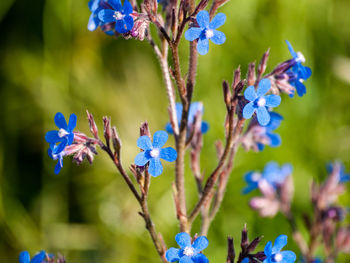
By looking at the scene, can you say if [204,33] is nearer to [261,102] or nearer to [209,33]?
[209,33]

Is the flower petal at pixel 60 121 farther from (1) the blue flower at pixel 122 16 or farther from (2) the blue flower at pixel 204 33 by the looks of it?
(2) the blue flower at pixel 204 33

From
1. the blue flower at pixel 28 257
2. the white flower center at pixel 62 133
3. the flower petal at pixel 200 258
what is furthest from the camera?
the blue flower at pixel 28 257

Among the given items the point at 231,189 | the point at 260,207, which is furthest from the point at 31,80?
the point at 260,207

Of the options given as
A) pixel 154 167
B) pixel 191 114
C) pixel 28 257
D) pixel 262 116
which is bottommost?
pixel 28 257

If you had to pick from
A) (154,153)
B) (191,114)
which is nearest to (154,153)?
(154,153)

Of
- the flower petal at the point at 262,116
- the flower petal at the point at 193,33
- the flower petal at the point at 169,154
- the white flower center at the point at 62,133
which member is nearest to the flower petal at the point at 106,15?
the flower petal at the point at 193,33

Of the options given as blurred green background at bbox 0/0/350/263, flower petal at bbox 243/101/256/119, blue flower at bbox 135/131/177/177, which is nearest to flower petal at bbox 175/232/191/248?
blue flower at bbox 135/131/177/177
